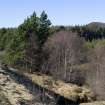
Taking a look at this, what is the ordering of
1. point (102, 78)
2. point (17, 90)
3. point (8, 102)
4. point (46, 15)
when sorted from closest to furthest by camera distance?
point (8, 102) < point (17, 90) < point (102, 78) < point (46, 15)

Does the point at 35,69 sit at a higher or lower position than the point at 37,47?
lower

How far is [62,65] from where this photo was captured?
69.9m

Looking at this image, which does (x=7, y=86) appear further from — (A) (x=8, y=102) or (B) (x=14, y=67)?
(B) (x=14, y=67)

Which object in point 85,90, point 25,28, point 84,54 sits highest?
point 25,28

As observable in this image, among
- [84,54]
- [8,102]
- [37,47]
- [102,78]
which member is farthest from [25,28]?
[8,102]

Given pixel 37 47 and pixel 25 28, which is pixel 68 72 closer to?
pixel 37 47

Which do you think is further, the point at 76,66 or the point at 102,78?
the point at 76,66

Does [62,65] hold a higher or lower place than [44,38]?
lower

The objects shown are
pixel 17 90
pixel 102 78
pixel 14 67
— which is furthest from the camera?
pixel 14 67

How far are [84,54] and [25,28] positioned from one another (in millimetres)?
15619

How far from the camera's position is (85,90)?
54688 mm

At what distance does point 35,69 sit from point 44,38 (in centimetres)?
693

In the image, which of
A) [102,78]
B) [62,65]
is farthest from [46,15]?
[102,78]

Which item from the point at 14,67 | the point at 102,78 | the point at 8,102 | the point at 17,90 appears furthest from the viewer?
the point at 14,67
